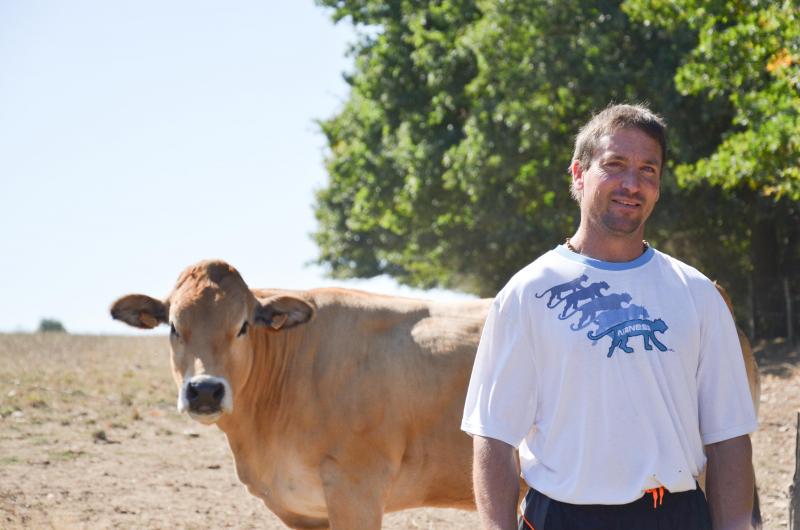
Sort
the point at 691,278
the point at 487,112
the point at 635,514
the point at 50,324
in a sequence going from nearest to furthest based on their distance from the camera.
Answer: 1. the point at 635,514
2. the point at 691,278
3. the point at 487,112
4. the point at 50,324

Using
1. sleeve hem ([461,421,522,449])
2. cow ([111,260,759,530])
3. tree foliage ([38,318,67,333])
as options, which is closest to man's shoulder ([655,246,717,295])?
sleeve hem ([461,421,522,449])

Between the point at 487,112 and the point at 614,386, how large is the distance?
19867 mm

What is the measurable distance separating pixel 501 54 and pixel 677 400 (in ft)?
64.6

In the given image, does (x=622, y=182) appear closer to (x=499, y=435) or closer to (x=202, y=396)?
(x=499, y=435)

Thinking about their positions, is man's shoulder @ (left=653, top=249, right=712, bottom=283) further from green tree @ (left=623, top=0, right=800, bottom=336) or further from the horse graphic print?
green tree @ (left=623, top=0, right=800, bottom=336)

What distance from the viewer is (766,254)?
24859 mm

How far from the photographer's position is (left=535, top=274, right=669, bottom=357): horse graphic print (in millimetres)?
3676

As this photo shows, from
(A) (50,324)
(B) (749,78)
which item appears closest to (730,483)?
(B) (749,78)

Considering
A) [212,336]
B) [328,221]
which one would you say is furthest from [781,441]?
[328,221]

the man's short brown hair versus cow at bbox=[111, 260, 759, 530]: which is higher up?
the man's short brown hair

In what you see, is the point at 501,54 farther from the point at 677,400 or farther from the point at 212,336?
the point at 677,400

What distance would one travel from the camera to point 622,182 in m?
3.91

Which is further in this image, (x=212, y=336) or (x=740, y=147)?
(x=740, y=147)

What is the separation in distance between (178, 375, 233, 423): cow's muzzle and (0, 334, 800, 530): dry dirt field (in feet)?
10.0
